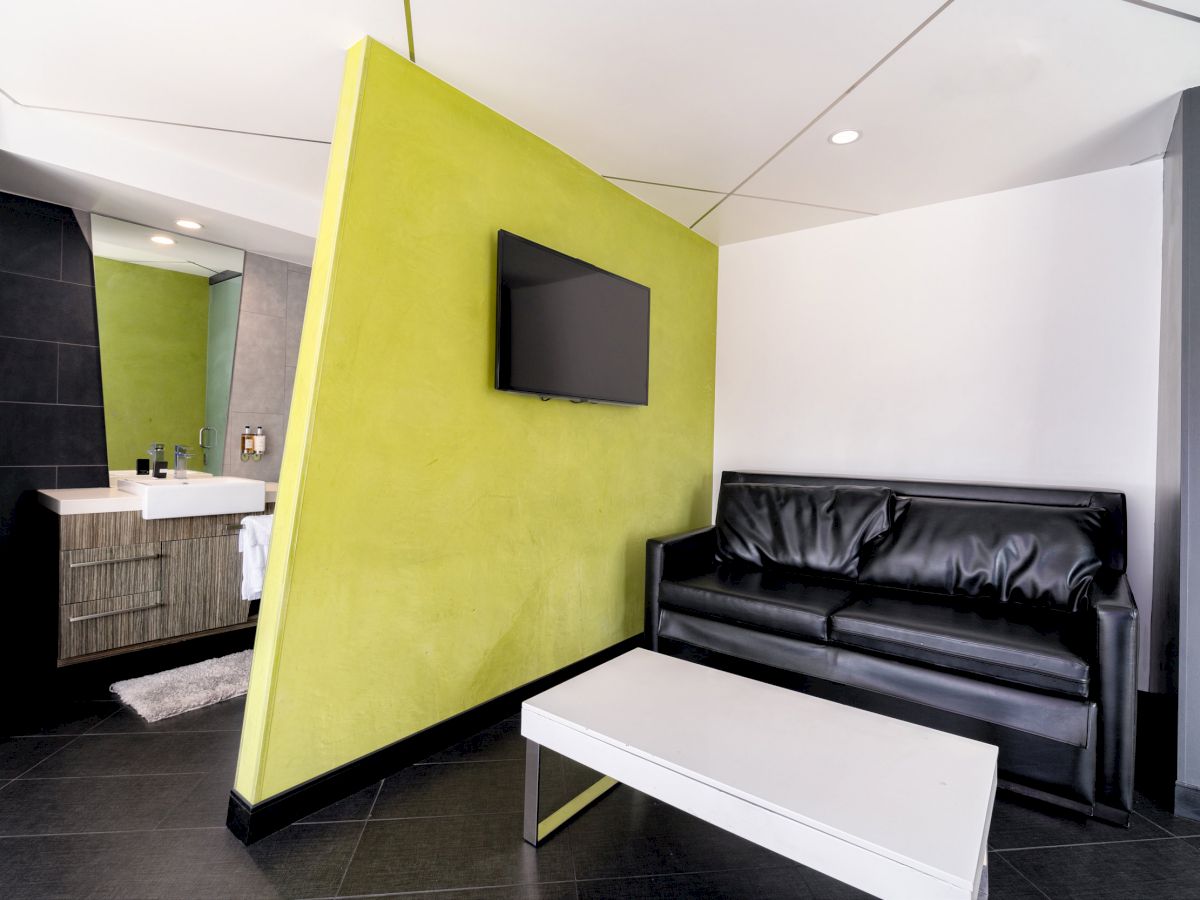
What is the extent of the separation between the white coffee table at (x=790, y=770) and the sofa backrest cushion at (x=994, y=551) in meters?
1.22

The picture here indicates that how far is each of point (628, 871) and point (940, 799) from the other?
34.4 inches

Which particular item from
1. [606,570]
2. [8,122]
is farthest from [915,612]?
[8,122]

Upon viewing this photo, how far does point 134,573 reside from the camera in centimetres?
294

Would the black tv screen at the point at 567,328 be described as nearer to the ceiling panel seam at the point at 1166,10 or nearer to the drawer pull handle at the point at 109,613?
the ceiling panel seam at the point at 1166,10

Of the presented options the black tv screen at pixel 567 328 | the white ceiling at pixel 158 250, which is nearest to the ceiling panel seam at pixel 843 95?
the black tv screen at pixel 567 328

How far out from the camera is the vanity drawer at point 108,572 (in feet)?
8.96

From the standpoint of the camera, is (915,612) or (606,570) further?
(606,570)

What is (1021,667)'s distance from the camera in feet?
6.77

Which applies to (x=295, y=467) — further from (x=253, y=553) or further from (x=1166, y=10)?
(x=1166, y=10)

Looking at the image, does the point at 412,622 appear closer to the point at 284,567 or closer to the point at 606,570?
the point at 284,567

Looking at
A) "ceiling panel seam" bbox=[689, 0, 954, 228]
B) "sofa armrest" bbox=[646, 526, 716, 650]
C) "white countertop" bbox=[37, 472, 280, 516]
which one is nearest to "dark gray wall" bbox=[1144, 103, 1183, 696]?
"ceiling panel seam" bbox=[689, 0, 954, 228]

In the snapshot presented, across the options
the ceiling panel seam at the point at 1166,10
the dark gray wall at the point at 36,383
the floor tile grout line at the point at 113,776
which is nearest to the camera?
the ceiling panel seam at the point at 1166,10

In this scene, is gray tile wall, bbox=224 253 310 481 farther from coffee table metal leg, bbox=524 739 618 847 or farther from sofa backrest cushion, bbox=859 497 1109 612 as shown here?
sofa backrest cushion, bbox=859 497 1109 612

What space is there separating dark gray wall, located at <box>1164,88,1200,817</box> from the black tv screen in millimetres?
2147
